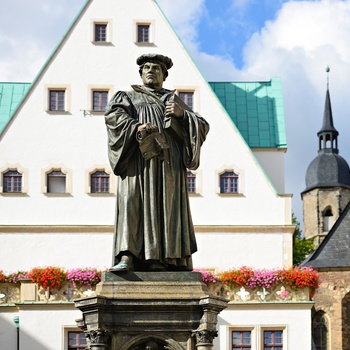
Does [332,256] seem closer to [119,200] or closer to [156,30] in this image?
[156,30]

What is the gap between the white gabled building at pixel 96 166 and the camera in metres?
38.7

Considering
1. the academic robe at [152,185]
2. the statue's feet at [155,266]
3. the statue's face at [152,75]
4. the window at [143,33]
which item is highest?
the window at [143,33]

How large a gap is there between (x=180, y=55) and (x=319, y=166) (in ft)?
191

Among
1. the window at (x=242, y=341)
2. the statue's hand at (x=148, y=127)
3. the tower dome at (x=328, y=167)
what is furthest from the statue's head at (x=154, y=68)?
the tower dome at (x=328, y=167)

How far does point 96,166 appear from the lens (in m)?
39.4

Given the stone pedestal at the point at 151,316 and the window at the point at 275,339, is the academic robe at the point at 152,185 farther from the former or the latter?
the window at the point at 275,339

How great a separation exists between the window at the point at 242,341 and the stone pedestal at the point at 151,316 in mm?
22178

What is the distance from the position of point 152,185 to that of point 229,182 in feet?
89.8

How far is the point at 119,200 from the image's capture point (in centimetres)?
1214

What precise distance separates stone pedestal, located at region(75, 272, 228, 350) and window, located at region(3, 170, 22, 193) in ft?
90.9

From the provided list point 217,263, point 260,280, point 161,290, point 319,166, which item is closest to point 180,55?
point 217,263

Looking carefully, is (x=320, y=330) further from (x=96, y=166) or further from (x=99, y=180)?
(x=96, y=166)

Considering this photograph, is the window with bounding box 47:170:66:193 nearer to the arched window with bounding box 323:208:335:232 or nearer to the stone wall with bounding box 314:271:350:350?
the stone wall with bounding box 314:271:350:350

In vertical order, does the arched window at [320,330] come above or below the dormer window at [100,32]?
below
